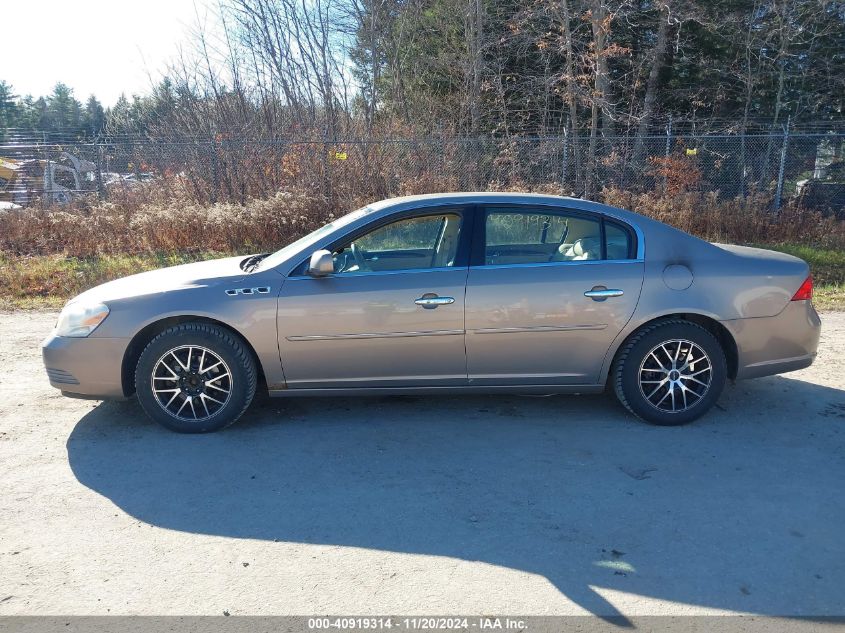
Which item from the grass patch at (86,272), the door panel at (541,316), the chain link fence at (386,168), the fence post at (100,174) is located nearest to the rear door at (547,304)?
the door panel at (541,316)

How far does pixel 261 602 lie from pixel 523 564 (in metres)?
1.18

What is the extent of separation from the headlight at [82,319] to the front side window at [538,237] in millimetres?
2673

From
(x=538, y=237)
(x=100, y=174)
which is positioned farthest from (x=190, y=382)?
(x=100, y=174)

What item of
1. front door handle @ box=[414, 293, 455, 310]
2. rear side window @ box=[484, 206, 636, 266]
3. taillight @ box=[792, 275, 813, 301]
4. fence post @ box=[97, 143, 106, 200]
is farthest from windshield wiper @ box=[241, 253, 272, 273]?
fence post @ box=[97, 143, 106, 200]

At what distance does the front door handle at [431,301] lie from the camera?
4652 millimetres

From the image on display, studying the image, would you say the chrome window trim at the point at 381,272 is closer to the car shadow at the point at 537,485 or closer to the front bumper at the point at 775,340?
the car shadow at the point at 537,485

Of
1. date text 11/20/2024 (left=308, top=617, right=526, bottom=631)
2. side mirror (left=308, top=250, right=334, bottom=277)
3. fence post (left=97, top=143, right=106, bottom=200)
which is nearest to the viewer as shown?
date text 11/20/2024 (left=308, top=617, right=526, bottom=631)

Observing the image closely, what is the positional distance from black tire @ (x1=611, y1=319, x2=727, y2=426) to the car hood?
109 inches

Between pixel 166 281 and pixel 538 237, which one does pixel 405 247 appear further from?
pixel 166 281

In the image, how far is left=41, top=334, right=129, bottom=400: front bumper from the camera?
4.66 metres

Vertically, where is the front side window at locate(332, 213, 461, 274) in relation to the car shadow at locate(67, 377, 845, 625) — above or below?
above

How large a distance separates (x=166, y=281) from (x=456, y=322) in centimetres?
208

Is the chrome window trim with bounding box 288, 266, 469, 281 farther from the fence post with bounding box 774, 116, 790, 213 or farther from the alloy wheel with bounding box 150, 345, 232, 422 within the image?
the fence post with bounding box 774, 116, 790, 213

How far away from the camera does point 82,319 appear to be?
186 inches
